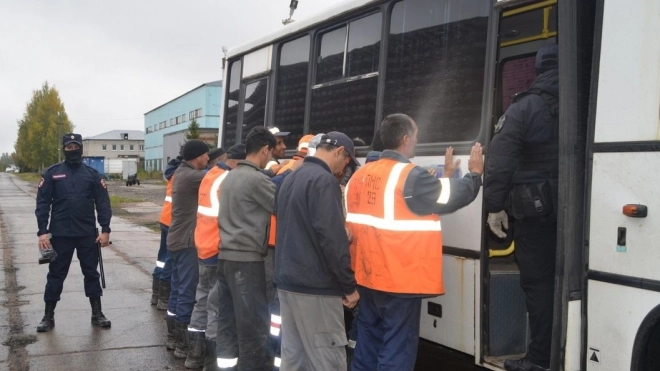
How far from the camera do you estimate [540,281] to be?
13.3ft

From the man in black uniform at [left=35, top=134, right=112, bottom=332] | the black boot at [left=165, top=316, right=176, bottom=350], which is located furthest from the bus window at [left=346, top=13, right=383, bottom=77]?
the man in black uniform at [left=35, top=134, right=112, bottom=332]

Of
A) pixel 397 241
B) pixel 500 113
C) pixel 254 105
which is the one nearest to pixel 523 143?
pixel 397 241

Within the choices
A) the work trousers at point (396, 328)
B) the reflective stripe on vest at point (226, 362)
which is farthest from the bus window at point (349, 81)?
A: the reflective stripe on vest at point (226, 362)

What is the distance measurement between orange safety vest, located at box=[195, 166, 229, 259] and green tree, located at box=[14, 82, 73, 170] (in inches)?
3532

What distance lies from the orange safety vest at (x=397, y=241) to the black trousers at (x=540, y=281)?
530 millimetres

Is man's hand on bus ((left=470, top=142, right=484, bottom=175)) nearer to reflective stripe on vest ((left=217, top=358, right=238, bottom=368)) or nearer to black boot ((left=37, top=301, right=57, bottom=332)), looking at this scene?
reflective stripe on vest ((left=217, top=358, right=238, bottom=368))

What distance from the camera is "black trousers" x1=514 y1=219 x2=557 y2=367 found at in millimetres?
4027

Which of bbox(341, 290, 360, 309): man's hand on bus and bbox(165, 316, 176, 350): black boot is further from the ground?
bbox(341, 290, 360, 309): man's hand on bus

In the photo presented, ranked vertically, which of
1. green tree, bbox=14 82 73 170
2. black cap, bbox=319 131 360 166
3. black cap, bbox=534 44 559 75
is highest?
green tree, bbox=14 82 73 170

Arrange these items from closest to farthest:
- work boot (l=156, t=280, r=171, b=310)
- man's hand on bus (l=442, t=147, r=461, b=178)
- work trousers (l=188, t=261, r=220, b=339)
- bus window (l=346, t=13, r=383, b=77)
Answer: man's hand on bus (l=442, t=147, r=461, b=178) < bus window (l=346, t=13, r=383, b=77) < work trousers (l=188, t=261, r=220, b=339) < work boot (l=156, t=280, r=171, b=310)

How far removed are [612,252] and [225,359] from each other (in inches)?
124

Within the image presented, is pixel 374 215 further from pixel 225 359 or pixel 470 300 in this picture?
pixel 225 359

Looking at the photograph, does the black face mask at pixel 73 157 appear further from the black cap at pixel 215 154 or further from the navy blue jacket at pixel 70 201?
the black cap at pixel 215 154

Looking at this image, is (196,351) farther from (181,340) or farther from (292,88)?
(292,88)
